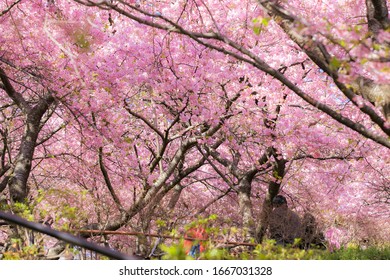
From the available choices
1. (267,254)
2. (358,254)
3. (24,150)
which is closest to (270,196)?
(358,254)

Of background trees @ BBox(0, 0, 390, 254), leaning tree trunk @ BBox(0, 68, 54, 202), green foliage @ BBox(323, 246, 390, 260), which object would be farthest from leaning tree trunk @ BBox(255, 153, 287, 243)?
leaning tree trunk @ BBox(0, 68, 54, 202)

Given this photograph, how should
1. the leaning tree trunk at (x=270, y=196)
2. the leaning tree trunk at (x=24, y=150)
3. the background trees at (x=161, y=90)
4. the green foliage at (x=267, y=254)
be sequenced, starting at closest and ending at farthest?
the green foliage at (x=267, y=254) < the leaning tree trunk at (x=24, y=150) < the background trees at (x=161, y=90) < the leaning tree trunk at (x=270, y=196)

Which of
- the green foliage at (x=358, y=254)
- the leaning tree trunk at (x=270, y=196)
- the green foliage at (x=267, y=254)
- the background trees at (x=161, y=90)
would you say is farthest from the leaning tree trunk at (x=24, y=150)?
the green foliage at (x=358, y=254)

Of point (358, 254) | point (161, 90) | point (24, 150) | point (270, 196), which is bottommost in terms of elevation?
point (358, 254)

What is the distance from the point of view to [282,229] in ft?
32.9

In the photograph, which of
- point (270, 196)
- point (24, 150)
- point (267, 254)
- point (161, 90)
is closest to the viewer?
point (267, 254)

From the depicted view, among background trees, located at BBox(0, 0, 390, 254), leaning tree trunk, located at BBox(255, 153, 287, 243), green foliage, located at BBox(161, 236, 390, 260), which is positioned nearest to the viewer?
green foliage, located at BBox(161, 236, 390, 260)

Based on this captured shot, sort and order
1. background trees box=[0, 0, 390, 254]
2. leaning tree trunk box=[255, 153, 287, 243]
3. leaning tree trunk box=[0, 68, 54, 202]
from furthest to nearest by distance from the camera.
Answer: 1. leaning tree trunk box=[255, 153, 287, 243]
2. background trees box=[0, 0, 390, 254]
3. leaning tree trunk box=[0, 68, 54, 202]

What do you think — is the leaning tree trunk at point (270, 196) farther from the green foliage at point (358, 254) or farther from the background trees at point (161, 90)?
the green foliage at point (358, 254)

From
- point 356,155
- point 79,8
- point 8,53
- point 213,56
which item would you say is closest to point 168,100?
point 213,56

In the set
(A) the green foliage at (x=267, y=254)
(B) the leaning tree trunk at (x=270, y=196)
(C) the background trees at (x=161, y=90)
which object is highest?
(C) the background trees at (x=161, y=90)

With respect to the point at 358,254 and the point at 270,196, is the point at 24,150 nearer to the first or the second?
the point at 270,196

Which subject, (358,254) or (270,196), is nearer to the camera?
(358,254)

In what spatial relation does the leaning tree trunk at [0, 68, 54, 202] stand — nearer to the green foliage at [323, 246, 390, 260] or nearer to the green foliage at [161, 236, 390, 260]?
the green foliage at [161, 236, 390, 260]
